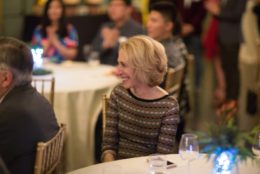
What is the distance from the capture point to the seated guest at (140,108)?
2.52 metres

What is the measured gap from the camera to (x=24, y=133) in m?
2.14

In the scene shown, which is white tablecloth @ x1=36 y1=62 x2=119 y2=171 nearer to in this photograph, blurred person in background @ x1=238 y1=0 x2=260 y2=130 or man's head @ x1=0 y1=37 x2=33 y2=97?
man's head @ x1=0 y1=37 x2=33 y2=97

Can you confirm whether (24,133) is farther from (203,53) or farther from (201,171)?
(203,53)

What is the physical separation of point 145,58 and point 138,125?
0.34 meters

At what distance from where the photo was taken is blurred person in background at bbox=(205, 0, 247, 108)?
18.0ft

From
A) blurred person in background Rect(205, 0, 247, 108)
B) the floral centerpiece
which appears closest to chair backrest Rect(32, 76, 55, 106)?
the floral centerpiece

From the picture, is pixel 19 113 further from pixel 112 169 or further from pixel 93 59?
pixel 93 59

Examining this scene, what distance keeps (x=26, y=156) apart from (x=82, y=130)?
1.59m

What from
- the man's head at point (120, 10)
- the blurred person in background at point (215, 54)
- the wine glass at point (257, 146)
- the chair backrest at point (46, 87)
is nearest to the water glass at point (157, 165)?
the wine glass at point (257, 146)

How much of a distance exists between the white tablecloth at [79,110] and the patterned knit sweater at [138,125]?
1007 millimetres

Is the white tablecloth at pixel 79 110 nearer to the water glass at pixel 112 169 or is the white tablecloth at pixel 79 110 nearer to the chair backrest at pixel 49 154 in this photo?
the chair backrest at pixel 49 154

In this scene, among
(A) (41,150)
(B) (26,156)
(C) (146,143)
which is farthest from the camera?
(C) (146,143)

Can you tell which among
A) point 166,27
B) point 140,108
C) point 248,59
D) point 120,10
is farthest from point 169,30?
point 140,108

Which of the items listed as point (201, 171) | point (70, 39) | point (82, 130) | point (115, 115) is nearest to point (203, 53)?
point (70, 39)
